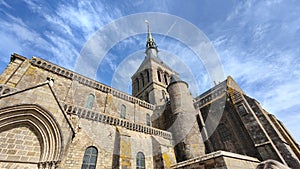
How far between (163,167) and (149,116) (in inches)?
339

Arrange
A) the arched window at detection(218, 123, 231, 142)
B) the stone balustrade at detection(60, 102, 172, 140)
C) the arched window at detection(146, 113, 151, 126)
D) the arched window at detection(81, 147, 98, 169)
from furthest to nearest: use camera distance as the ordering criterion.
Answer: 1. the arched window at detection(146, 113, 151, 126)
2. the arched window at detection(218, 123, 231, 142)
3. the stone balustrade at detection(60, 102, 172, 140)
4. the arched window at detection(81, 147, 98, 169)

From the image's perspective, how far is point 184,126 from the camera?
12875mm

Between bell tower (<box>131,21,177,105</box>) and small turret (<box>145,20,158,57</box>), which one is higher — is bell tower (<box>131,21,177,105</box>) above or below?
below

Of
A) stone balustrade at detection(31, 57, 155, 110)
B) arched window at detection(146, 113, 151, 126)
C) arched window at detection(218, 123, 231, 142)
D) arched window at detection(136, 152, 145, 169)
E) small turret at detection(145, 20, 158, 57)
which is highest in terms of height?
small turret at detection(145, 20, 158, 57)

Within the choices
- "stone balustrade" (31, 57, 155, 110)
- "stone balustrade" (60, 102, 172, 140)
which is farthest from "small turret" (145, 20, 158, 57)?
"stone balustrade" (60, 102, 172, 140)

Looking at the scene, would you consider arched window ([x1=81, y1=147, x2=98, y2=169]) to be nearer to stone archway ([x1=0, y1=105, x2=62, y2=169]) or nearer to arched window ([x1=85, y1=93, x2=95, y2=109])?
stone archway ([x1=0, y1=105, x2=62, y2=169])

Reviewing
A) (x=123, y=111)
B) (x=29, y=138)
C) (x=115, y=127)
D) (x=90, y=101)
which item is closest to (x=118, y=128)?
(x=115, y=127)

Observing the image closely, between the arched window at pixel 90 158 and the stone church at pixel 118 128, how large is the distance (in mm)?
61

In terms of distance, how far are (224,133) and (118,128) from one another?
927cm

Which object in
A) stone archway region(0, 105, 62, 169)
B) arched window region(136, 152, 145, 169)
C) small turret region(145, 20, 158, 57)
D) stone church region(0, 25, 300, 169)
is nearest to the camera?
stone archway region(0, 105, 62, 169)

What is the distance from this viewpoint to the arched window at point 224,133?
1146 cm

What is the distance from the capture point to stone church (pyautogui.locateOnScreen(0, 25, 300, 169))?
6.01 meters

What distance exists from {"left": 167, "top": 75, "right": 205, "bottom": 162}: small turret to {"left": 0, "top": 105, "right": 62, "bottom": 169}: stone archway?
959cm

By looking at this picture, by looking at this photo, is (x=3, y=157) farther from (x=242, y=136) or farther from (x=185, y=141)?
(x=242, y=136)
